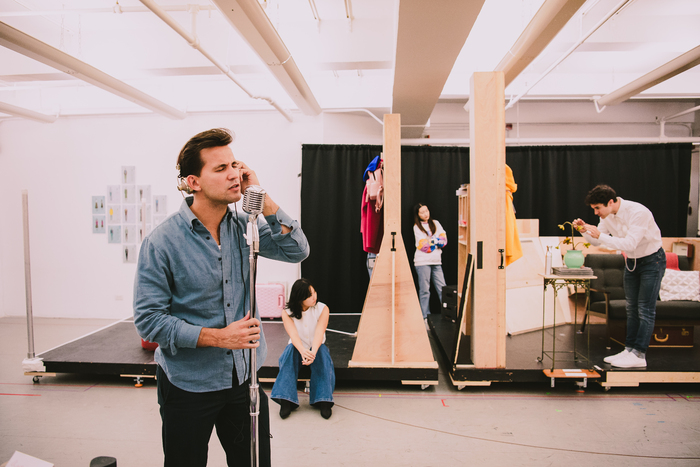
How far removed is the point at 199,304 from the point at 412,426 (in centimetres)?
203

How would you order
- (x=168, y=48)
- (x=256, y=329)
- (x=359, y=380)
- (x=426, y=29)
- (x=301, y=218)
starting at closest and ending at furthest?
(x=256, y=329)
(x=426, y=29)
(x=359, y=380)
(x=168, y=48)
(x=301, y=218)

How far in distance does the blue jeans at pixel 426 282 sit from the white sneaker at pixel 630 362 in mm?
2046

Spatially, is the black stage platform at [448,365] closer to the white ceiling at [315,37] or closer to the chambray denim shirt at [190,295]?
the chambray denim shirt at [190,295]

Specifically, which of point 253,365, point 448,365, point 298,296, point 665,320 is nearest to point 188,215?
point 253,365

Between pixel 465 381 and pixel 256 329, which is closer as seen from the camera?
pixel 256 329

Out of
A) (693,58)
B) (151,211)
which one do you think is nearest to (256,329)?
(693,58)

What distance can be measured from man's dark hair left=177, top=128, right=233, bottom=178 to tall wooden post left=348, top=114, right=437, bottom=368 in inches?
75.9

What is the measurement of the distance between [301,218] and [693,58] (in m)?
4.38

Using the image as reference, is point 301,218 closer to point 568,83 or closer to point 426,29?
point 426,29

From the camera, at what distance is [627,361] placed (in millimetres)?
3057

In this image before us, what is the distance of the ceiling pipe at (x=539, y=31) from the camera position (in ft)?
7.89

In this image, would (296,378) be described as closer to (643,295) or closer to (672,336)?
(643,295)

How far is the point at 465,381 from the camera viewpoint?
3049 millimetres

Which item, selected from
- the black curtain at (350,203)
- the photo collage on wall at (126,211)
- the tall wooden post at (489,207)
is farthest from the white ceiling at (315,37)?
the photo collage on wall at (126,211)
